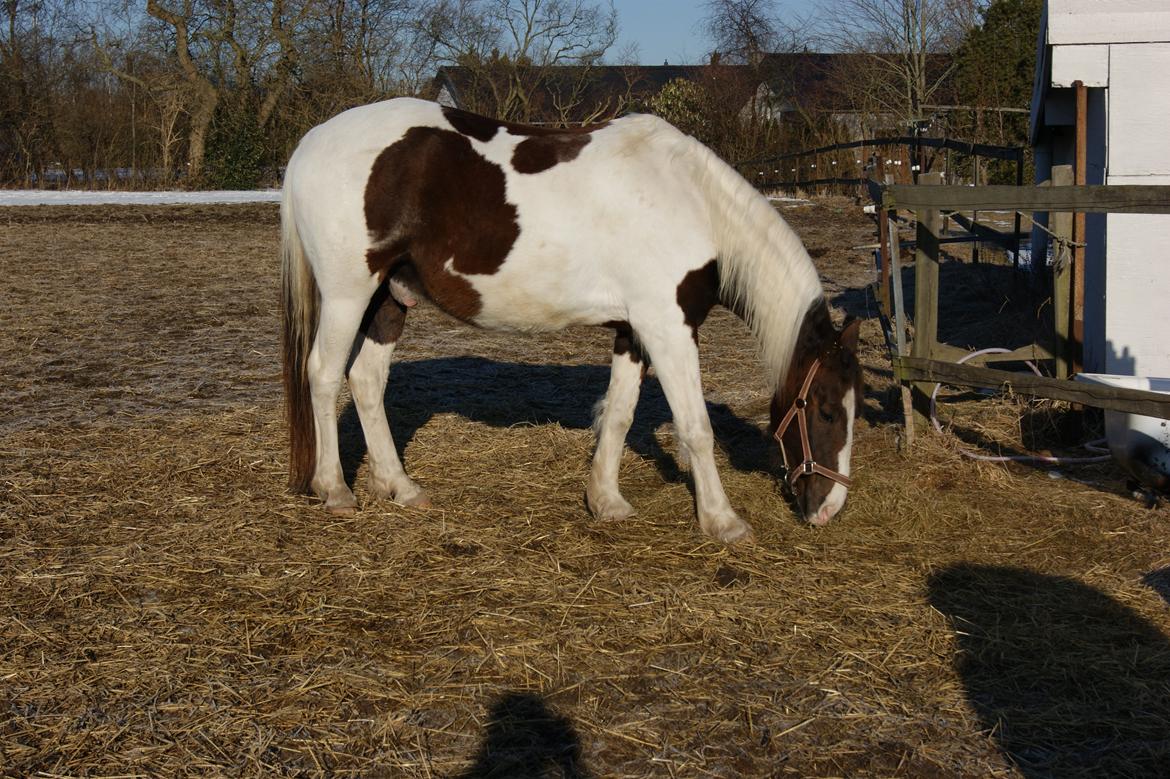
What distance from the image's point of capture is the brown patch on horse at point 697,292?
14.5 feet

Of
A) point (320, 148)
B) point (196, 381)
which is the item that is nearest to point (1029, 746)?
point (320, 148)

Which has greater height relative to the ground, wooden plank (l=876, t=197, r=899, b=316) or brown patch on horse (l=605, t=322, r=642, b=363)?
wooden plank (l=876, t=197, r=899, b=316)

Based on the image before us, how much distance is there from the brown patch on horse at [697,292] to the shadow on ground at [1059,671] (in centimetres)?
140

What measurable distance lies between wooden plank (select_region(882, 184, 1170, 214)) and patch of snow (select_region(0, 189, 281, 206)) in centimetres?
1808

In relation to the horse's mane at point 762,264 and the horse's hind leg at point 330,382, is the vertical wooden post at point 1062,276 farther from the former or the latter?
the horse's hind leg at point 330,382

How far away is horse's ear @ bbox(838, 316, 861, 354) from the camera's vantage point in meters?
4.27

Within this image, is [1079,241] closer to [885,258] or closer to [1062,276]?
[1062,276]

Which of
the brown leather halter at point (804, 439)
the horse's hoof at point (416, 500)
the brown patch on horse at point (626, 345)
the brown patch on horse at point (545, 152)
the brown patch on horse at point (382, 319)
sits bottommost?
the horse's hoof at point (416, 500)

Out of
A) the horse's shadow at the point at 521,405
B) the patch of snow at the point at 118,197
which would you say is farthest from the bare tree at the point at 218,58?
the horse's shadow at the point at 521,405

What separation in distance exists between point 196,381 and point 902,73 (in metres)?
26.2

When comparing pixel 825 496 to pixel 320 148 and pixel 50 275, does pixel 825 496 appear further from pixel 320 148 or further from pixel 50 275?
pixel 50 275

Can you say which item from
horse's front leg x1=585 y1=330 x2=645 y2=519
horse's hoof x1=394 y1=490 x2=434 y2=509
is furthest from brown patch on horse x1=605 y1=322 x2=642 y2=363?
horse's hoof x1=394 y1=490 x2=434 y2=509

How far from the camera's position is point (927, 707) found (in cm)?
305

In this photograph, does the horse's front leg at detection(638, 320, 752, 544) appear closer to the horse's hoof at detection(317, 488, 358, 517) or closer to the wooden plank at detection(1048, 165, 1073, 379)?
the horse's hoof at detection(317, 488, 358, 517)
